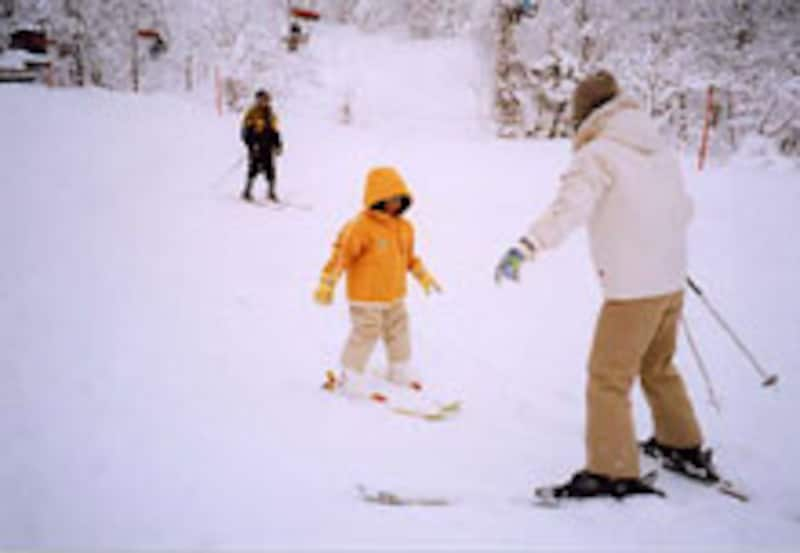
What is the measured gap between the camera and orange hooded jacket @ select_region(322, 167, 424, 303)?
3788 millimetres

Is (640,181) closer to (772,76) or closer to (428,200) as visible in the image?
(428,200)

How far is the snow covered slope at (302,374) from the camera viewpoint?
8.34 feet

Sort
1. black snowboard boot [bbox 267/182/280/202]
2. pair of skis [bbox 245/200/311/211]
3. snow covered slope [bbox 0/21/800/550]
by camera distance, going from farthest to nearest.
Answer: black snowboard boot [bbox 267/182/280/202] → pair of skis [bbox 245/200/311/211] → snow covered slope [bbox 0/21/800/550]

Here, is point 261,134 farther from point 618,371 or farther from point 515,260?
point 618,371

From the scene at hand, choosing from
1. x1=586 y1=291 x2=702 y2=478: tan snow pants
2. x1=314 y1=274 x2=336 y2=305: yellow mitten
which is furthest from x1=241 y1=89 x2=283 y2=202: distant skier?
x1=586 y1=291 x2=702 y2=478: tan snow pants

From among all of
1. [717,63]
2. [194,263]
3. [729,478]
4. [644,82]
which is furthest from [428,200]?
[717,63]

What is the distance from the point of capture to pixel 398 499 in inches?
107

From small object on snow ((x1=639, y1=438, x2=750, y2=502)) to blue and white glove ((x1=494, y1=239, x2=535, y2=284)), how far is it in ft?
4.77

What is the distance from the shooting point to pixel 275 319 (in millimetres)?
5641

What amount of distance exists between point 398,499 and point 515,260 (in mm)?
1209

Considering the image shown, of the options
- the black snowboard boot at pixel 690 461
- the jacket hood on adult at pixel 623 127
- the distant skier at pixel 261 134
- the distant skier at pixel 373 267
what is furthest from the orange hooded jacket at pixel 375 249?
the distant skier at pixel 261 134

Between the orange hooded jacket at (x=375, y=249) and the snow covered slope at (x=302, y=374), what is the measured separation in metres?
0.81

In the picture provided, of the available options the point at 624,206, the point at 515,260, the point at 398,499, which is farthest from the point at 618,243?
the point at 398,499

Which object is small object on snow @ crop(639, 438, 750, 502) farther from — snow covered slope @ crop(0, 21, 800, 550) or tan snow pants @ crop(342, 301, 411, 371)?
tan snow pants @ crop(342, 301, 411, 371)
